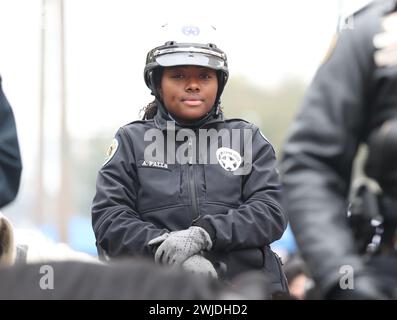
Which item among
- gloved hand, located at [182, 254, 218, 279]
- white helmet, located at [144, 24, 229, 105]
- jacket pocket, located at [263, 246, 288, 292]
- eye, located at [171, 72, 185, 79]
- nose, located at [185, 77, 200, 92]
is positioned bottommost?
jacket pocket, located at [263, 246, 288, 292]

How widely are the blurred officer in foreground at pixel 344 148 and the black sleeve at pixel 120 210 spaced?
1509 millimetres

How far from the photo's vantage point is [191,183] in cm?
440

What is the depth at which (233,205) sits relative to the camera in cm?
448

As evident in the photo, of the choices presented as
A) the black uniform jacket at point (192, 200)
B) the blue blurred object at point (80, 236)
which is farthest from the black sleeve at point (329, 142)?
the blue blurred object at point (80, 236)

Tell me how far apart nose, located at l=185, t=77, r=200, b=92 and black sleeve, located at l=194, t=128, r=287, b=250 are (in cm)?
34

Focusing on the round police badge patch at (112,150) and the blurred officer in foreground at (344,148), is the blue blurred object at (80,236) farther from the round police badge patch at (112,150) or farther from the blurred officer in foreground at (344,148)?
the blurred officer in foreground at (344,148)

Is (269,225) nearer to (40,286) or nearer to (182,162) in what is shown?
(182,162)

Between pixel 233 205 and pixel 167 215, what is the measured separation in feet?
0.95

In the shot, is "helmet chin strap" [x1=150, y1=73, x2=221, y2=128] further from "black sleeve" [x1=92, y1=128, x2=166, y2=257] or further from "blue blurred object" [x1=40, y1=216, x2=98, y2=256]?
"blue blurred object" [x1=40, y1=216, x2=98, y2=256]

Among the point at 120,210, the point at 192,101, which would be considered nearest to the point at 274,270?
the point at 120,210

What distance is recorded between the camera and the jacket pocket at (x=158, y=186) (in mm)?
4387

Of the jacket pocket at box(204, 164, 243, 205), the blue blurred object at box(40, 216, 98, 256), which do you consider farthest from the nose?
the blue blurred object at box(40, 216, 98, 256)

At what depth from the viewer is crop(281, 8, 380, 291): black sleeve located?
9.09ft
